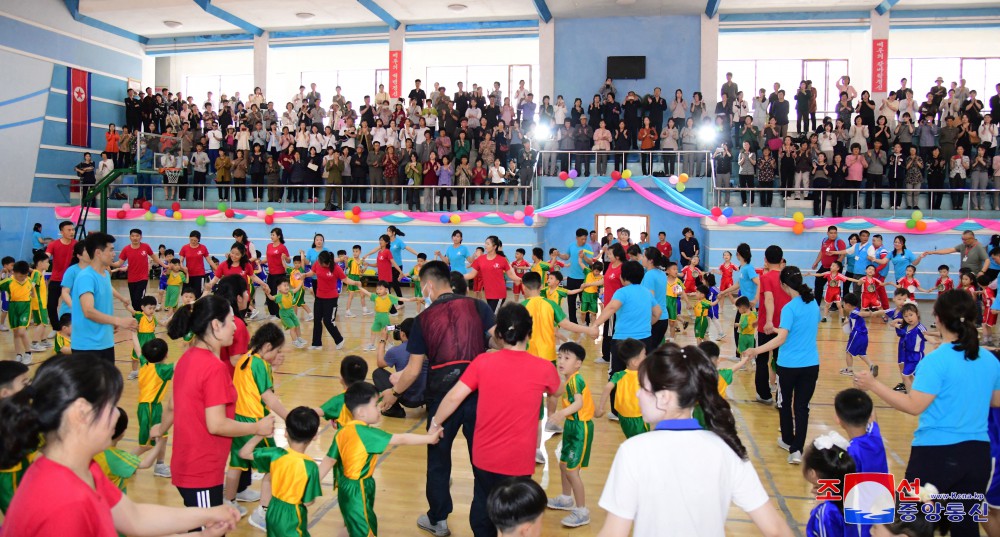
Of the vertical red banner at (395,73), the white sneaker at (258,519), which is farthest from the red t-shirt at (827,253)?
the vertical red banner at (395,73)

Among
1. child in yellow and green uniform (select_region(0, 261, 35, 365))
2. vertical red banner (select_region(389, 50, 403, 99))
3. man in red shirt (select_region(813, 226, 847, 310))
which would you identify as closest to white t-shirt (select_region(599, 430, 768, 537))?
child in yellow and green uniform (select_region(0, 261, 35, 365))

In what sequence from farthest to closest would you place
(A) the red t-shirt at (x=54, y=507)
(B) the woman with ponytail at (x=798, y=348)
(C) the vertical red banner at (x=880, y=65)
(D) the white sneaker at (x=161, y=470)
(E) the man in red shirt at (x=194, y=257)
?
(C) the vertical red banner at (x=880, y=65), (E) the man in red shirt at (x=194, y=257), (B) the woman with ponytail at (x=798, y=348), (D) the white sneaker at (x=161, y=470), (A) the red t-shirt at (x=54, y=507)

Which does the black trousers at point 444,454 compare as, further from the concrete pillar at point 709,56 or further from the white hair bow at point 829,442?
the concrete pillar at point 709,56

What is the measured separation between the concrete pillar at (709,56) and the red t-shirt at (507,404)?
2031 cm

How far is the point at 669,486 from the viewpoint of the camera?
7.33 feet

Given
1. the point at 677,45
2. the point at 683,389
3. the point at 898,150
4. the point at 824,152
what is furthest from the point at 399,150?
the point at 683,389

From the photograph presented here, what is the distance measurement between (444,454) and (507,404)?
1.11 m

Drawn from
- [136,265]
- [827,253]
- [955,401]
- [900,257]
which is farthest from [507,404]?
[900,257]

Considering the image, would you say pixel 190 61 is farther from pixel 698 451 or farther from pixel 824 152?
pixel 698 451

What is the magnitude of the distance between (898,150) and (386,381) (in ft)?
51.3

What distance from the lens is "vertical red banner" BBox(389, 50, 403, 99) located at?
24.2 meters

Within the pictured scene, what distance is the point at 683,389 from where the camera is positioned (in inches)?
92.7

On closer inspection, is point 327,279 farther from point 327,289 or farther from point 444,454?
point 444,454

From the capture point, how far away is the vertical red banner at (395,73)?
24.2m
